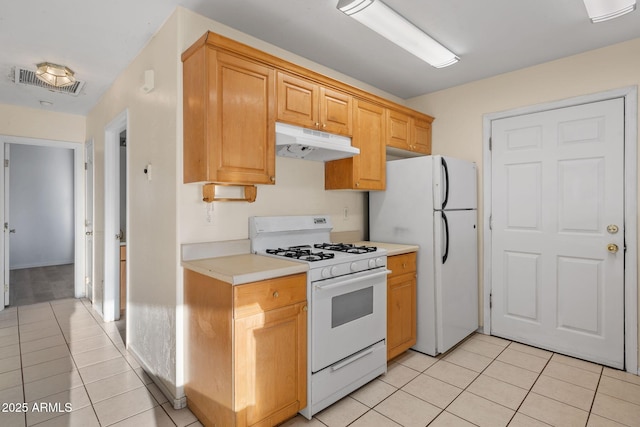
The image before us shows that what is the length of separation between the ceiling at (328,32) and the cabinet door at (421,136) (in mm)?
499

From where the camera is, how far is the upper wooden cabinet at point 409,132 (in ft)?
10.4

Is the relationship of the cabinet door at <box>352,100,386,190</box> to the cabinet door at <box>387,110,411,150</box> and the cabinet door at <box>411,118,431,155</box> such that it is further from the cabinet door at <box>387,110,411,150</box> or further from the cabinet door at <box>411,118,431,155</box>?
the cabinet door at <box>411,118,431,155</box>

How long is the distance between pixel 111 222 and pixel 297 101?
2.49 metres

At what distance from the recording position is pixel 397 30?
230cm

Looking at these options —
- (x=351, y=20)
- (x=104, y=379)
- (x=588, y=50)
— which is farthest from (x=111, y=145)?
(x=588, y=50)

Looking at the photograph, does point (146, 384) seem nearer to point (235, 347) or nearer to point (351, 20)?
point (235, 347)

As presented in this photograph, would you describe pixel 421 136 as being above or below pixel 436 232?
above

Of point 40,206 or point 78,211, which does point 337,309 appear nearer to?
point 78,211

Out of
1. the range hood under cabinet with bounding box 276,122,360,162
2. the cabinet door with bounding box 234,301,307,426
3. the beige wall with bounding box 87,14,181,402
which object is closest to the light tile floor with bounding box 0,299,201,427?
the beige wall with bounding box 87,14,181,402

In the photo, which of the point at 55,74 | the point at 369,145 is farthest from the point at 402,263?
the point at 55,74

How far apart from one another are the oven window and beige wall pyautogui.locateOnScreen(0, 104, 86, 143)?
14.0ft

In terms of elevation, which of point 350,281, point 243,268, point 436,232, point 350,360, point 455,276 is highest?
point 436,232

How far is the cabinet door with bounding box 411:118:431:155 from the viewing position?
11.4ft

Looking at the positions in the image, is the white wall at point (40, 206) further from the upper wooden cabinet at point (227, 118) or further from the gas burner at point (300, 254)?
the gas burner at point (300, 254)
